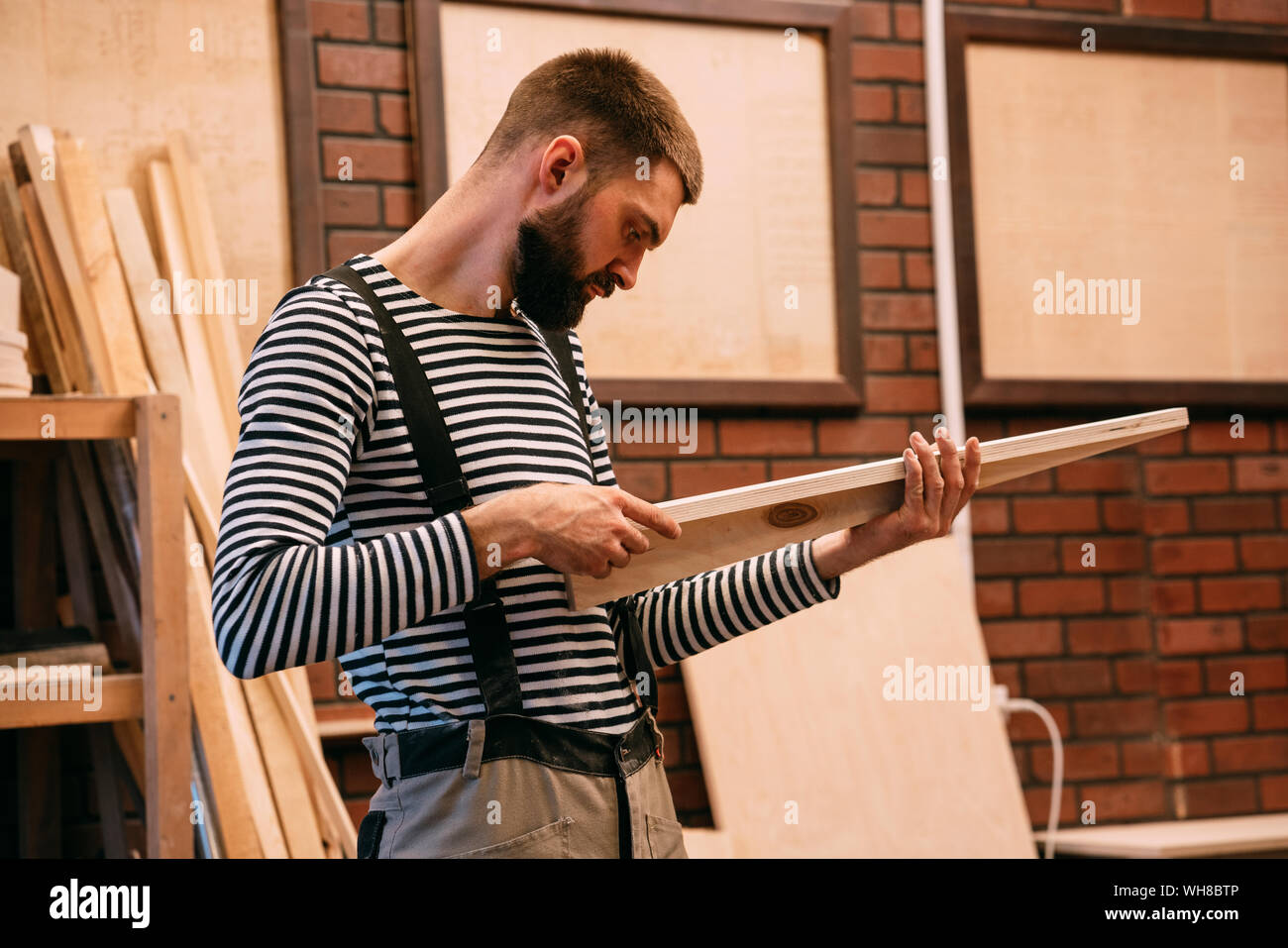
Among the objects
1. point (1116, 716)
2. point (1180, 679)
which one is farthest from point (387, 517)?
point (1180, 679)

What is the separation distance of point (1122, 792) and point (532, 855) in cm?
202

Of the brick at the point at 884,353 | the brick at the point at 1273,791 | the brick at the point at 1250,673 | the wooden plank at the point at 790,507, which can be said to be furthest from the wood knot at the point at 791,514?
the brick at the point at 1273,791

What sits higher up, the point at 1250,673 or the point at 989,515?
the point at 989,515

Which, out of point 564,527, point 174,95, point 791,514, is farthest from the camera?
point 174,95

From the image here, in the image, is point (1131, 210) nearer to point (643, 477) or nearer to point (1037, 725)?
point (1037, 725)

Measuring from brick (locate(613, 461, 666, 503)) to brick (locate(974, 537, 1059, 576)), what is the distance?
2.36 ft

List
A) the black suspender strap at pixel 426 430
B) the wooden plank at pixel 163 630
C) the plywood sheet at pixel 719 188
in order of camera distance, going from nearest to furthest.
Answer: the black suspender strap at pixel 426 430 < the wooden plank at pixel 163 630 < the plywood sheet at pixel 719 188

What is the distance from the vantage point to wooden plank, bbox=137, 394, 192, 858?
5.69 ft

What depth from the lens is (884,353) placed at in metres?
2.67

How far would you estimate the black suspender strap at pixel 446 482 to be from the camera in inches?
41.7

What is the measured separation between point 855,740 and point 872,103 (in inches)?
52.2

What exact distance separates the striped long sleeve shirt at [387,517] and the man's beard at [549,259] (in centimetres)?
3

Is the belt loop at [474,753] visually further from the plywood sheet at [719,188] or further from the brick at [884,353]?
the brick at [884,353]
